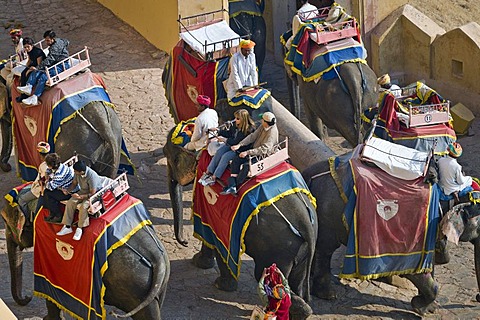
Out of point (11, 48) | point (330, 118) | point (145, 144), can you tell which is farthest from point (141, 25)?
point (330, 118)

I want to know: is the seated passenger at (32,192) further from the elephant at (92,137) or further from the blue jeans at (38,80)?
the blue jeans at (38,80)

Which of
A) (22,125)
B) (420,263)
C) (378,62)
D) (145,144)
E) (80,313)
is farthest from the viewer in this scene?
(378,62)

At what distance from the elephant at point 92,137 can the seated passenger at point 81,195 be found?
82.0 inches

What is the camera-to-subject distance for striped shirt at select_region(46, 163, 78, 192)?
1298 cm

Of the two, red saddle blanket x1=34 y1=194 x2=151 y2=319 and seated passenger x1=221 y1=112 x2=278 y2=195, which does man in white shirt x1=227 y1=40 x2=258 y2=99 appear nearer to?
seated passenger x1=221 y1=112 x2=278 y2=195

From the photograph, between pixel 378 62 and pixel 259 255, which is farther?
pixel 378 62

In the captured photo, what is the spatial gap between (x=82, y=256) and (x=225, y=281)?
2.31m

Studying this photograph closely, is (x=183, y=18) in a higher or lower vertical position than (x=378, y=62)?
higher

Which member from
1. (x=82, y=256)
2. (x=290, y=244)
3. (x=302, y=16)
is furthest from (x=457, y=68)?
(x=82, y=256)

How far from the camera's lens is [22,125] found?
16.0m

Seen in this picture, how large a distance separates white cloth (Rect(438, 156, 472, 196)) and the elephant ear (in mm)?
4299

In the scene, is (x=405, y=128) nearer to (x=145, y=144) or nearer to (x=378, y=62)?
(x=145, y=144)

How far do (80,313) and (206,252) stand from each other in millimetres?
2403

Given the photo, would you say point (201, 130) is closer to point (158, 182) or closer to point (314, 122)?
point (158, 182)
